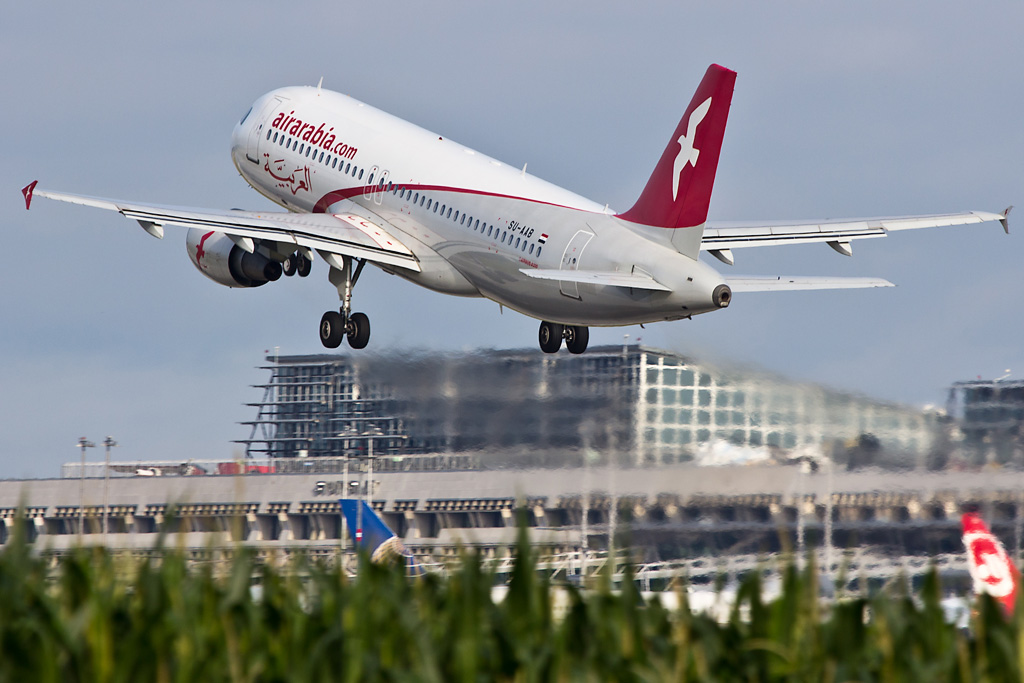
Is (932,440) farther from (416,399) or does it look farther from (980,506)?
(416,399)

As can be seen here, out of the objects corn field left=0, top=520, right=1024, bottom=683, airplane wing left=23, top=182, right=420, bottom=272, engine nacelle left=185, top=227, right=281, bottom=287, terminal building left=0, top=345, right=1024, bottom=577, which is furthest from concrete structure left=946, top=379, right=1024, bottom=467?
corn field left=0, top=520, right=1024, bottom=683

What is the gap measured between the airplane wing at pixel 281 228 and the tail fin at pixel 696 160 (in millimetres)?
9835

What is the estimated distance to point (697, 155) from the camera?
3170 centimetres

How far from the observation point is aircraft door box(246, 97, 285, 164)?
45000mm

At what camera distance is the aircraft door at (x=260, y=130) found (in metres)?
45.0

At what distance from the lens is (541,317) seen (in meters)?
36.0

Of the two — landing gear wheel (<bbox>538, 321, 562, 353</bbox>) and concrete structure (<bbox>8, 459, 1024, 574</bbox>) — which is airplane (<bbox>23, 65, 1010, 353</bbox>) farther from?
concrete structure (<bbox>8, 459, 1024, 574</bbox>)

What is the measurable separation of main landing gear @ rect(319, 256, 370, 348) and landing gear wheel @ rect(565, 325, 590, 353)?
561cm

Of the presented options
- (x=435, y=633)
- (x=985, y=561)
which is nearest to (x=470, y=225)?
(x=985, y=561)

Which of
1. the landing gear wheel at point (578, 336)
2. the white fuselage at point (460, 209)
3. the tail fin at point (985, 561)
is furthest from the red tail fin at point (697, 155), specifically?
the tail fin at point (985, 561)

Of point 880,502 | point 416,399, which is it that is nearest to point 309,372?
point 416,399

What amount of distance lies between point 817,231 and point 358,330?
1221cm

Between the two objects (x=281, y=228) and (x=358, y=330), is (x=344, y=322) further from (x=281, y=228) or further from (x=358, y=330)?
(x=281, y=228)

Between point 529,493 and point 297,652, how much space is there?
3119cm
